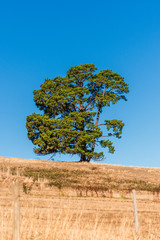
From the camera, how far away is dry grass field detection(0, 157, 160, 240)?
406 inches

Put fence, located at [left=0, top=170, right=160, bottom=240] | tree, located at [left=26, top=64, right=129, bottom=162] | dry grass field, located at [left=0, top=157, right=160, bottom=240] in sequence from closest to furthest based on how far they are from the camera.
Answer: fence, located at [left=0, top=170, right=160, bottom=240]
dry grass field, located at [left=0, top=157, right=160, bottom=240]
tree, located at [left=26, top=64, right=129, bottom=162]

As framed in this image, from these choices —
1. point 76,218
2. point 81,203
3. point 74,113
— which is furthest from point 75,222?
point 74,113

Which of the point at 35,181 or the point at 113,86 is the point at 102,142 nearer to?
the point at 113,86

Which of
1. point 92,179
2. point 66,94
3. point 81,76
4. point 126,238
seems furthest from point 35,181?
point 81,76

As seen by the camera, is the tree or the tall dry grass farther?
the tree

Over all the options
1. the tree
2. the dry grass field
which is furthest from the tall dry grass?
the tree

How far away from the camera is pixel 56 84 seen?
136 feet

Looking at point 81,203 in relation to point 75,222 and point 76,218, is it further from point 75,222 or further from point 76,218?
point 76,218

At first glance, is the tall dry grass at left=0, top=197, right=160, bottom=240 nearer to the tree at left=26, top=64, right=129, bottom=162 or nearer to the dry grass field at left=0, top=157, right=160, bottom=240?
the dry grass field at left=0, top=157, right=160, bottom=240

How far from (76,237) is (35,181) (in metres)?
15.2

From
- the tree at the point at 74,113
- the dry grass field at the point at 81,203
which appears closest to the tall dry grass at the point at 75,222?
the dry grass field at the point at 81,203

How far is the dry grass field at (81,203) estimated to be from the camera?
33.9 ft

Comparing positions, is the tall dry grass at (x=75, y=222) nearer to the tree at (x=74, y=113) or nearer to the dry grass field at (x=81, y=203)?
the dry grass field at (x=81, y=203)

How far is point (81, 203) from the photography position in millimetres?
18516
